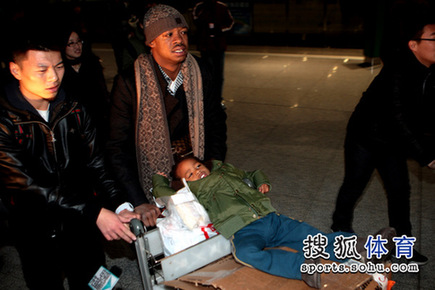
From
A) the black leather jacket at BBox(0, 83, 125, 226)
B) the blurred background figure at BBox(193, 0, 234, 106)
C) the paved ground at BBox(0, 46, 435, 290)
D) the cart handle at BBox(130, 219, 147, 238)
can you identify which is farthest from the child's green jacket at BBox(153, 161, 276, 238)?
the blurred background figure at BBox(193, 0, 234, 106)

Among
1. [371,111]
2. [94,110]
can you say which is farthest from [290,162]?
[94,110]

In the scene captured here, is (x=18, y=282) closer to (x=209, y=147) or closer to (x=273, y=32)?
(x=209, y=147)

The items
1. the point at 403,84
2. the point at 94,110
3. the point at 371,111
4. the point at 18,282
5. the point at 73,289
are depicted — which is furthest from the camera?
the point at 94,110

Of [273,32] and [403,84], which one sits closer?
[403,84]

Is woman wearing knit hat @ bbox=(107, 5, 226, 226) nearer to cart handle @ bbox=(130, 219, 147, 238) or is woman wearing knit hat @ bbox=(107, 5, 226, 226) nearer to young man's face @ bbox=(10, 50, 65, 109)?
cart handle @ bbox=(130, 219, 147, 238)

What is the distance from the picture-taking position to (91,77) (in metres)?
3.96

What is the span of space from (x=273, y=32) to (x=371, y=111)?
13619 millimetres

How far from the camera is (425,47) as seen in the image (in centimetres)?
251

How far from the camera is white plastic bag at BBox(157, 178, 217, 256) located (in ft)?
7.39

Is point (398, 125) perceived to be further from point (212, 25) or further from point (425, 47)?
point (212, 25)

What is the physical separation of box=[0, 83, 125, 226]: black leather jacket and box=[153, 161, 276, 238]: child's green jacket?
0.59 m

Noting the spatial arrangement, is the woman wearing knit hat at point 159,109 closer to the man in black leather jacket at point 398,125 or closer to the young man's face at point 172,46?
the young man's face at point 172,46

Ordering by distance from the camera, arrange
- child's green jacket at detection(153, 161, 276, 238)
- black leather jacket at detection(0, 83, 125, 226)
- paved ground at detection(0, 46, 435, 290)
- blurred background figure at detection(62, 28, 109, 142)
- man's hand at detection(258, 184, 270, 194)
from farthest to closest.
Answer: blurred background figure at detection(62, 28, 109, 142), paved ground at detection(0, 46, 435, 290), man's hand at detection(258, 184, 270, 194), child's green jacket at detection(153, 161, 276, 238), black leather jacket at detection(0, 83, 125, 226)

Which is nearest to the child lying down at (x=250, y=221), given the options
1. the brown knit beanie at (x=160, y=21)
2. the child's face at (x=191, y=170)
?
the child's face at (x=191, y=170)
